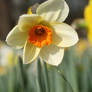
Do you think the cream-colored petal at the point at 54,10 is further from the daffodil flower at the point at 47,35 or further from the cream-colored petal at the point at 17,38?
the cream-colored petal at the point at 17,38

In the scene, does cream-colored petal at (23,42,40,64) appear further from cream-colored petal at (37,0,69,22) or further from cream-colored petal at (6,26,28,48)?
cream-colored petal at (37,0,69,22)

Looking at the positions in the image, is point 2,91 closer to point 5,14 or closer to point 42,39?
point 42,39

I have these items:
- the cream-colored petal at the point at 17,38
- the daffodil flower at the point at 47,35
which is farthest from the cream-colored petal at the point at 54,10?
the cream-colored petal at the point at 17,38

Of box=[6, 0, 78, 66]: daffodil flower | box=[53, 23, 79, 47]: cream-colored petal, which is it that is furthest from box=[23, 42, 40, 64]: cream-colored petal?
box=[53, 23, 79, 47]: cream-colored petal

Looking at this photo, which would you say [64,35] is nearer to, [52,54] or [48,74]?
[52,54]

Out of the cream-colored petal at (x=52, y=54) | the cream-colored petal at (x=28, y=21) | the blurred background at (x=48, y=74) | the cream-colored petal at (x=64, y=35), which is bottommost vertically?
the blurred background at (x=48, y=74)

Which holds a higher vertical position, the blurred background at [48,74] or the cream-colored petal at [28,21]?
the cream-colored petal at [28,21]
